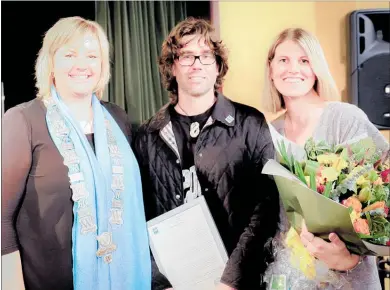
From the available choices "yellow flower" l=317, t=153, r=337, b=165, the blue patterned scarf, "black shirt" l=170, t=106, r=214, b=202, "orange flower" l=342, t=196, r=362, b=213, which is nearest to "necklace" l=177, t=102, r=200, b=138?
"black shirt" l=170, t=106, r=214, b=202

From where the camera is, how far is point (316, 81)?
1964 millimetres

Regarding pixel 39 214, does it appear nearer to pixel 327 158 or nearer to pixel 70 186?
pixel 70 186

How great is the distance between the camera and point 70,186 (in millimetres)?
1771

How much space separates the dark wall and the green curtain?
0.10m

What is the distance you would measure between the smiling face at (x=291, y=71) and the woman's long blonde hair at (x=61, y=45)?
0.69m

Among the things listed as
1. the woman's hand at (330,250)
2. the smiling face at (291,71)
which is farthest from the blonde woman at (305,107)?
the woman's hand at (330,250)

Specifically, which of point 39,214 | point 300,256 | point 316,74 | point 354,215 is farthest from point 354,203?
point 39,214

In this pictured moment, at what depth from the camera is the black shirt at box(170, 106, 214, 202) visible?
1.86 meters

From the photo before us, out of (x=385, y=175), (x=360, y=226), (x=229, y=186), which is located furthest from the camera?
(x=229, y=186)

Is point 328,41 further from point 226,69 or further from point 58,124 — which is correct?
point 58,124

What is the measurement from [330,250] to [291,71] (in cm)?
73

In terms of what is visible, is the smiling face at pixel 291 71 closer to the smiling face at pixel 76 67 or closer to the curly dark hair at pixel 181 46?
the curly dark hair at pixel 181 46

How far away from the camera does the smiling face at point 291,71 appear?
6.33 feet

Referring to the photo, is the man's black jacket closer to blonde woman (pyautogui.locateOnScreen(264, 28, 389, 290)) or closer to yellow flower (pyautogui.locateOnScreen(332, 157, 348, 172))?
blonde woman (pyautogui.locateOnScreen(264, 28, 389, 290))
